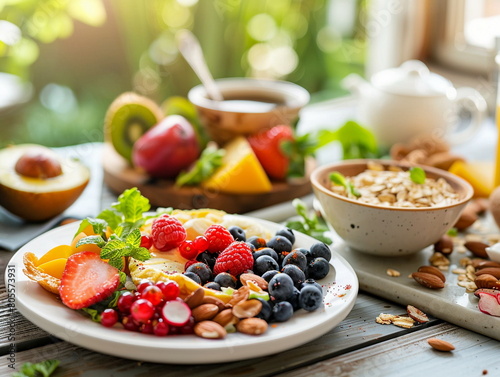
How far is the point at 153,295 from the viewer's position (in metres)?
0.90

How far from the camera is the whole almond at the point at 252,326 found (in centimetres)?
87

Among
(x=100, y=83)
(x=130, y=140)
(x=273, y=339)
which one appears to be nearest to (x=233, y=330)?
(x=273, y=339)

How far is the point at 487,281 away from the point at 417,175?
0.25 m

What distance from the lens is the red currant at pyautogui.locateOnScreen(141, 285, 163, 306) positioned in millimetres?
895

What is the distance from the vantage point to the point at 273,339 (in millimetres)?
852

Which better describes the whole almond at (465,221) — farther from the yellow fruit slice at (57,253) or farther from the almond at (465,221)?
the yellow fruit slice at (57,253)

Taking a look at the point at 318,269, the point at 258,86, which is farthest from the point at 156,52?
the point at 318,269

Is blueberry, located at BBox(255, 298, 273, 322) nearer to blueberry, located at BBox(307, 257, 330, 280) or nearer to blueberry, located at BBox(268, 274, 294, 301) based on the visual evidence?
blueberry, located at BBox(268, 274, 294, 301)

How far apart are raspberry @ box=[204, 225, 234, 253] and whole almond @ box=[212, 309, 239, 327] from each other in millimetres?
172

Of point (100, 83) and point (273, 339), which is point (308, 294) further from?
point (100, 83)

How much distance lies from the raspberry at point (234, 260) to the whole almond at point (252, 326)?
126mm

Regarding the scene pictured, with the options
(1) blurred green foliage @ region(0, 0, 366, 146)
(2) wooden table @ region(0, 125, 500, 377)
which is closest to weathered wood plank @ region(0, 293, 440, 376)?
(2) wooden table @ region(0, 125, 500, 377)

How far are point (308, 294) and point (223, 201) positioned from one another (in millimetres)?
570

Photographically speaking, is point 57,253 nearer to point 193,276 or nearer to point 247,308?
point 193,276
